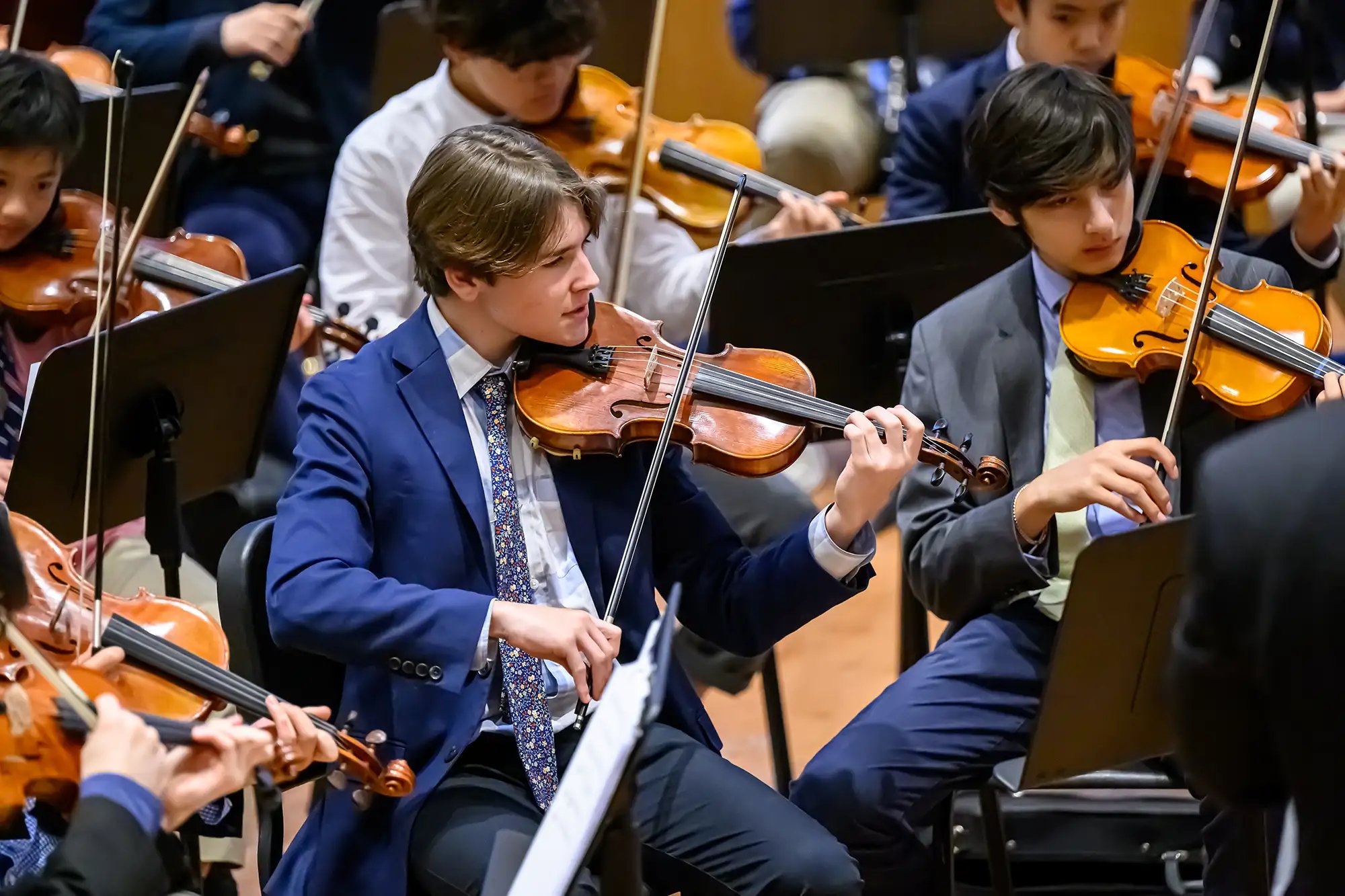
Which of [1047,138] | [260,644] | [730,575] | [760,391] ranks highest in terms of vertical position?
[1047,138]

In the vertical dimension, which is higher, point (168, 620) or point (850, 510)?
point (850, 510)

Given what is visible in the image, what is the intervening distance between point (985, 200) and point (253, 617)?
4.01ft

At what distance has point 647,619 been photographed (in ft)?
6.26

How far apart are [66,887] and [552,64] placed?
181cm

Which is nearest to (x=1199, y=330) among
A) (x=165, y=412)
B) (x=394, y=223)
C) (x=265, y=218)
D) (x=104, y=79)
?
(x=165, y=412)

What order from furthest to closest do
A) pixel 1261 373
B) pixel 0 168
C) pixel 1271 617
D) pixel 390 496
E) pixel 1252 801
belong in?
1. pixel 0 168
2. pixel 1261 373
3. pixel 390 496
4. pixel 1252 801
5. pixel 1271 617

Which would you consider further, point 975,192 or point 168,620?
point 975,192

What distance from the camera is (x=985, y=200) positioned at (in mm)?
2404

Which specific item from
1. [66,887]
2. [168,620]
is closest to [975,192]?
[168,620]

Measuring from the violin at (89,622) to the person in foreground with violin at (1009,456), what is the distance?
0.78m

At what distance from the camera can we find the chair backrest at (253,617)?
6.20 feet

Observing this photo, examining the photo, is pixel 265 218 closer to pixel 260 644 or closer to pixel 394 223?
pixel 394 223

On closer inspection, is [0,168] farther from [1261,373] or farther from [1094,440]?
[1261,373]

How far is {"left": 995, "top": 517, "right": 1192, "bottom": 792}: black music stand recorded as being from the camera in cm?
175
